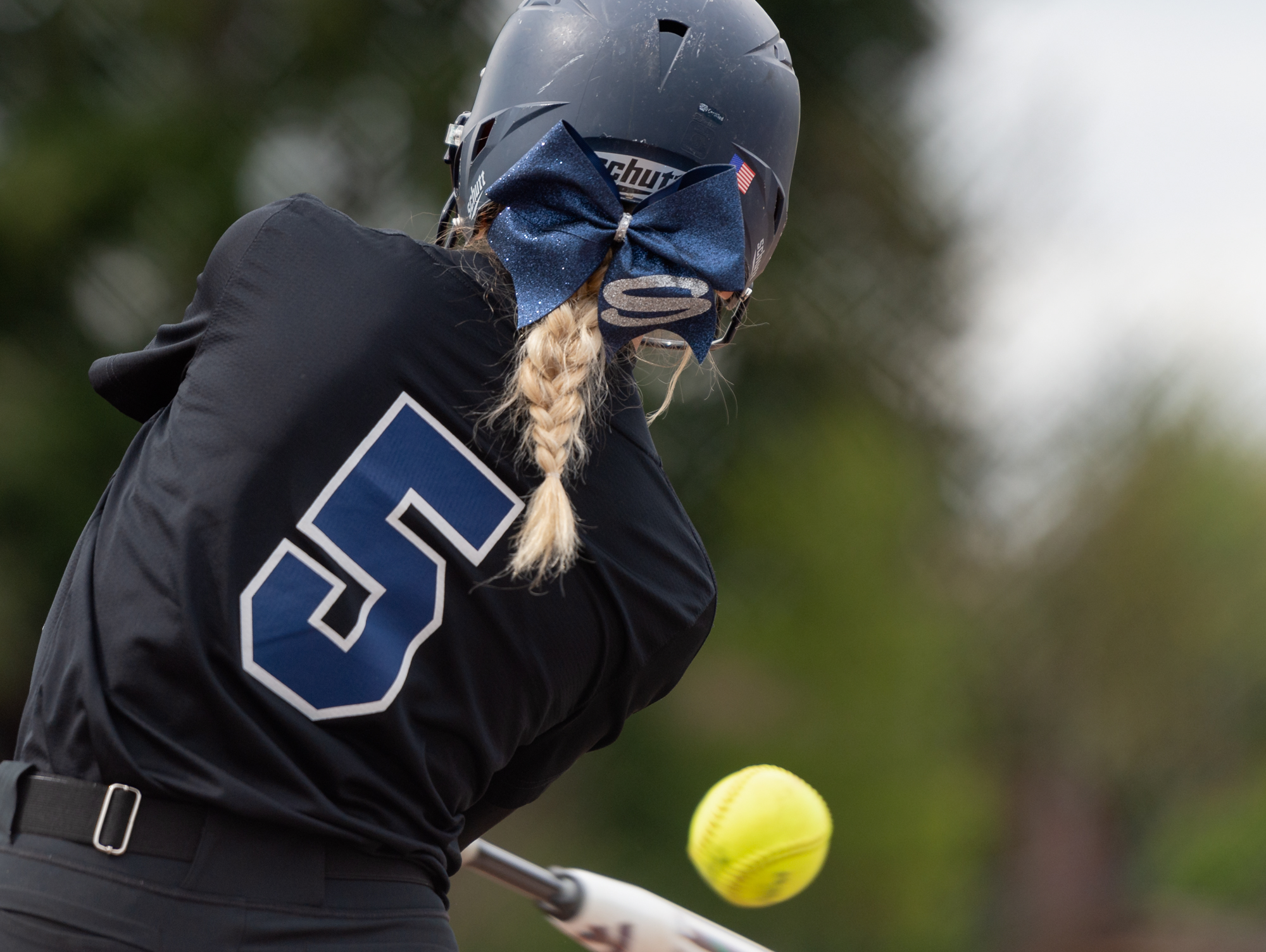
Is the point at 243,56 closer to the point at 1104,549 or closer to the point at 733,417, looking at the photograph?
the point at 733,417

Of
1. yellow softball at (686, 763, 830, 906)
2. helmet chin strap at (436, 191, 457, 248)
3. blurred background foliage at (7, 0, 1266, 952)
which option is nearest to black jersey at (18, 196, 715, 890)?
helmet chin strap at (436, 191, 457, 248)

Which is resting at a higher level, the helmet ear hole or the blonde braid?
the helmet ear hole

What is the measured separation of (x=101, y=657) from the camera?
1338 millimetres

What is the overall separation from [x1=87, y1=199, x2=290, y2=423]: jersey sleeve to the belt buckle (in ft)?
1.64

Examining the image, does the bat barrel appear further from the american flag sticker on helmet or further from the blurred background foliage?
the blurred background foliage

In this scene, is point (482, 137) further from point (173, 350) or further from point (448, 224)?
point (173, 350)

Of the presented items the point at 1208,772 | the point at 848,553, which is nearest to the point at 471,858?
the point at 848,553

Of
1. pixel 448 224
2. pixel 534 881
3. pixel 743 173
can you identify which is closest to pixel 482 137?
pixel 448 224

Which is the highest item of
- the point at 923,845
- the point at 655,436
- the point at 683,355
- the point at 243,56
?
the point at 243,56

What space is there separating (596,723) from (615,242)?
Answer: 659mm

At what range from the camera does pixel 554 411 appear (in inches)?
57.0

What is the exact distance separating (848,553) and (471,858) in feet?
18.3

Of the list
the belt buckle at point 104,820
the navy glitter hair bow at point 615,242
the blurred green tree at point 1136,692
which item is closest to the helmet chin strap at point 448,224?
the navy glitter hair bow at point 615,242

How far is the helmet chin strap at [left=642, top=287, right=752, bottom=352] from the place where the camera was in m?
1.74
